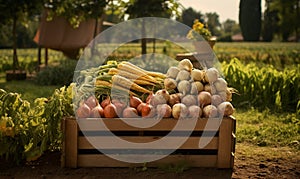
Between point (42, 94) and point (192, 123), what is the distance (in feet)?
16.3

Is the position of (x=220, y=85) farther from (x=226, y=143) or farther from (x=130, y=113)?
(x=130, y=113)

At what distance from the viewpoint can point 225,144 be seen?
9.75ft

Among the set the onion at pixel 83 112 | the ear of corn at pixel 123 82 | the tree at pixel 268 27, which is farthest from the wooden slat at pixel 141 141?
the tree at pixel 268 27

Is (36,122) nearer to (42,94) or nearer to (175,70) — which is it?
(175,70)

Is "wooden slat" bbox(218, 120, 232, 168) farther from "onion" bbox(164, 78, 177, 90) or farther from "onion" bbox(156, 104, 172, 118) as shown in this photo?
"onion" bbox(164, 78, 177, 90)

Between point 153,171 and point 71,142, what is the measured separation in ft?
2.06

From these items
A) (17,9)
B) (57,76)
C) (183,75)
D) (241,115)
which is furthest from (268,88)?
(17,9)

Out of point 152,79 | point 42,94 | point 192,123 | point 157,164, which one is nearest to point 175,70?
point 152,79

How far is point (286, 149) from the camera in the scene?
3.72m

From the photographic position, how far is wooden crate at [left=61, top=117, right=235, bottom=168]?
2912 millimetres

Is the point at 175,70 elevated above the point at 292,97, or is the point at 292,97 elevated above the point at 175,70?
the point at 175,70

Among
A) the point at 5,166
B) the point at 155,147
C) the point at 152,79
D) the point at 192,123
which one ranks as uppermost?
the point at 152,79

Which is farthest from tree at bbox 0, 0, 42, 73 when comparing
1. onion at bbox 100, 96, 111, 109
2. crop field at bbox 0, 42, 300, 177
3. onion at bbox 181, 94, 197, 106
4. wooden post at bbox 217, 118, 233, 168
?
wooden post at bbox 217, 118, 233, 168

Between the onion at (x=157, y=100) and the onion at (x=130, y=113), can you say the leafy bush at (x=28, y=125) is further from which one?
the onion at (x=157, y=100)
